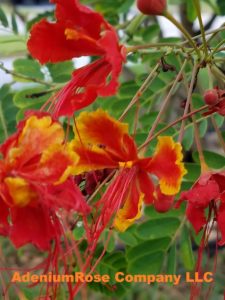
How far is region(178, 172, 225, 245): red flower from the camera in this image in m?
1.02

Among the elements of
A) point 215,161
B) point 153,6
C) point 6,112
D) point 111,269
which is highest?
point 153,6

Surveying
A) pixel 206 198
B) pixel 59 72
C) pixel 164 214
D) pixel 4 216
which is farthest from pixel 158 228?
pixel 4 216

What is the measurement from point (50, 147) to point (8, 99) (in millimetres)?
981

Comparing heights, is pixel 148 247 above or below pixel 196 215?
below

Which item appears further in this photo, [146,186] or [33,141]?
[146,186]

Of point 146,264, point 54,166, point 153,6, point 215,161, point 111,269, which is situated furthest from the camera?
point 111,269

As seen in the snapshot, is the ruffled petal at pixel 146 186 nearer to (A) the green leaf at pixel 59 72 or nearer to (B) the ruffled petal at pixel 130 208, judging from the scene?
(B) the ruffled petal at pixel 130 208

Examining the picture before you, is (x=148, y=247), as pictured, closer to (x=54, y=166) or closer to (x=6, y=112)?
(x=6, y=112)

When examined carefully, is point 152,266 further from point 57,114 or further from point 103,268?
point 57,114

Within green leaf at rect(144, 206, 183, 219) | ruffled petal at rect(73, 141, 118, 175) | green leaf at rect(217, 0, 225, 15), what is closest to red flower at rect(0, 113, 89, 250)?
ruffled petal at rect(73, 141, 118, 175)

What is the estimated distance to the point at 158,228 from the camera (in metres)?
1.72

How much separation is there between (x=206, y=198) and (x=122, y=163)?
14cm

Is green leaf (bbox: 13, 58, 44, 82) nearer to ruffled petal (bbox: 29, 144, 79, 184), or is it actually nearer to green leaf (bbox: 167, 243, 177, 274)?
green leaf (bbox: 167, 243, 177, 274)

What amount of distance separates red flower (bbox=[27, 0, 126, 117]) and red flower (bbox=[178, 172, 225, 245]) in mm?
191
